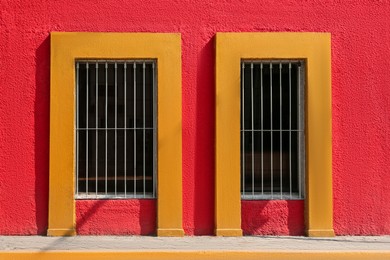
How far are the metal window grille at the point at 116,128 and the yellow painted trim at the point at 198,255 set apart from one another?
48.4 inches

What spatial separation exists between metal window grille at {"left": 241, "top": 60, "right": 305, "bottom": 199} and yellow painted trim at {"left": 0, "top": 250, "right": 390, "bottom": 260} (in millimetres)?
1268

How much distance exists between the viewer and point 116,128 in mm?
7504

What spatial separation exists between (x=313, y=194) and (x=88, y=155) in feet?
8.94

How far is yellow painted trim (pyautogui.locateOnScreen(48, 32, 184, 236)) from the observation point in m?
7.27

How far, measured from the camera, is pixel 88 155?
24.6ft

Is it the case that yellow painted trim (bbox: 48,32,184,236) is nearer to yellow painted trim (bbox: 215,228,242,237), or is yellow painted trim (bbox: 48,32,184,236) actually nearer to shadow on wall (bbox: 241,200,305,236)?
yellow painted trim (bbox: 215,228,242,237)

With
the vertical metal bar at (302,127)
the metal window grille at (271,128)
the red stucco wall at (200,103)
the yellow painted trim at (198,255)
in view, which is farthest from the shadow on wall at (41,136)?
the vertical metal bar at (302,127)

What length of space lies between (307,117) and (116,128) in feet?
7.52

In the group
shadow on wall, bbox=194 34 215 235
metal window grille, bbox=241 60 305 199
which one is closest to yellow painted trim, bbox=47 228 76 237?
shadow on wall, bbox=194 34 215 235

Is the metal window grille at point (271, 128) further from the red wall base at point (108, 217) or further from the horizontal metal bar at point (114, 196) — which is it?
the red wall base at point (108, 217)

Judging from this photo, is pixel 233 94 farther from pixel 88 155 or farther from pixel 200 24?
pixel 88 155

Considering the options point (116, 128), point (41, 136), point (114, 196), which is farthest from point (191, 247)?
point (41, 136)

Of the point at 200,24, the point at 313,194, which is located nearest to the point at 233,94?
the point at 200,24

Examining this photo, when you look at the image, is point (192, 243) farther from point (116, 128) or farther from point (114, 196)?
point (116, 128)
